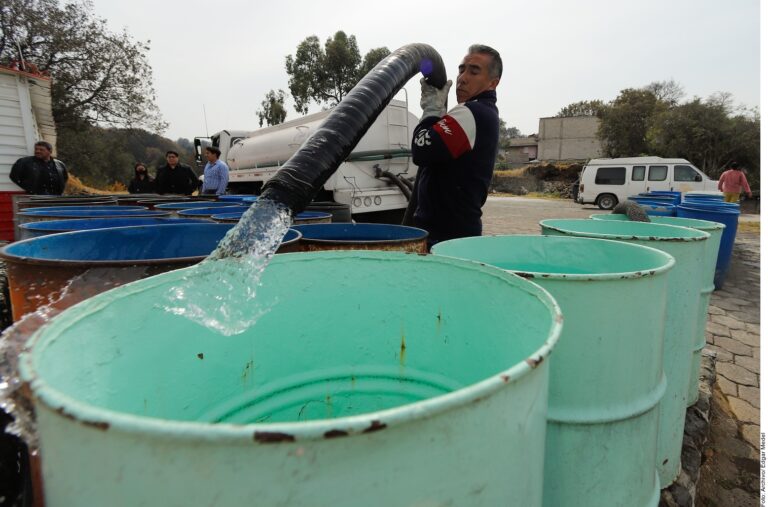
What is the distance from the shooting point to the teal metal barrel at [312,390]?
0.43 meters

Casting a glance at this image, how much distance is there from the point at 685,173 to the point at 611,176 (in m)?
2.56

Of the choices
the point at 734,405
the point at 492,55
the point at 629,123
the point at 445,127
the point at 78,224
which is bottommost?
the point at 734,405

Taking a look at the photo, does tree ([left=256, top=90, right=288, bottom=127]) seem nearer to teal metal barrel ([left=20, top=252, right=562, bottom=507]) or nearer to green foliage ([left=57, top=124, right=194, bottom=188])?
green foliage ([left=57, top=124, right=194, bottom=188])

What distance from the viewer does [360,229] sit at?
277 cm

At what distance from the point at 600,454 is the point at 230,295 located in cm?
120

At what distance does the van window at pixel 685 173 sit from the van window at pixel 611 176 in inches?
69.9

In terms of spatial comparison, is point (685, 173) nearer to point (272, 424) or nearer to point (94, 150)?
point (272, 424)

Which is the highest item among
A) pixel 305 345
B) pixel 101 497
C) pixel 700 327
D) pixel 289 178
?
pixel 289 178

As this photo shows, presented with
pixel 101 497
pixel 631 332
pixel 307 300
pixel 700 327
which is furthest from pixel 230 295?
pixel 700 327

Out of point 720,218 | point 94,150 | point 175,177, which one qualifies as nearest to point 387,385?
point 720,218

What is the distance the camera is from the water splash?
109 cm

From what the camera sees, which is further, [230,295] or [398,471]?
[230,295]

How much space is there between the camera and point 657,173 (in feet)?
50.8

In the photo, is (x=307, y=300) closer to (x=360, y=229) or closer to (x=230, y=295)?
(x=230, y=295)
